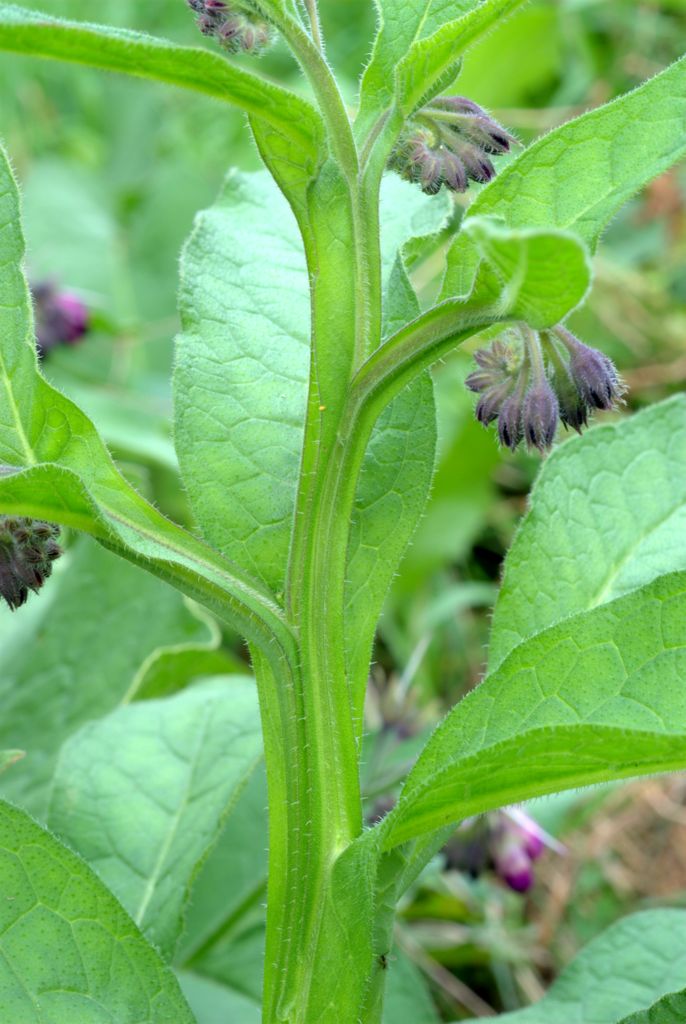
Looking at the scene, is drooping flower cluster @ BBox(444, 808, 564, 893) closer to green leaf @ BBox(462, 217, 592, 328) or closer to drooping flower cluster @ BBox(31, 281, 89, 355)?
green leaf @ BBox(462, 217, 592, 328)


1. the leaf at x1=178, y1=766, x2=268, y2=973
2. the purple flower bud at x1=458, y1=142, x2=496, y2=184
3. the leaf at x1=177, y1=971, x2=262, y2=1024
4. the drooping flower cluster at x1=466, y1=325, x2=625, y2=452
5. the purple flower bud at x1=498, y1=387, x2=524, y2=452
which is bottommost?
the leaf at x1=177, y1=971, x2=262, y2=1024

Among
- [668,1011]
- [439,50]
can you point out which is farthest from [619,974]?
[439,50]

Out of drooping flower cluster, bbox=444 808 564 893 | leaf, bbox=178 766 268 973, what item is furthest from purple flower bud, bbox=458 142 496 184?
drooping flower cluster, bbox=444 808 564 893

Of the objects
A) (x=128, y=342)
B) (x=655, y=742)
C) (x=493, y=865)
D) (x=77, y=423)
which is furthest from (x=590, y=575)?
(x=128, y=342)

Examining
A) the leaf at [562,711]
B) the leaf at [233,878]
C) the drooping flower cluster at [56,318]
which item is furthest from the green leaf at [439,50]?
the drooping flower cluster at [56,318]

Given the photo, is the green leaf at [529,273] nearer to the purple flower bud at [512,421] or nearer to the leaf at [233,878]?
the purple flower bud at [512,421]

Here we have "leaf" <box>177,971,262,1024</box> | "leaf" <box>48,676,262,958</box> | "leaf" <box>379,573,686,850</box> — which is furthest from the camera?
"leaf" <box>177,971,262,1024</box>
